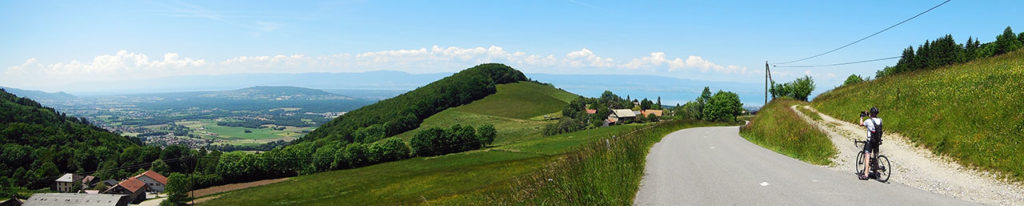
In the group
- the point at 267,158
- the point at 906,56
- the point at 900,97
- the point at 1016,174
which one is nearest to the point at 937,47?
the point at 906,56

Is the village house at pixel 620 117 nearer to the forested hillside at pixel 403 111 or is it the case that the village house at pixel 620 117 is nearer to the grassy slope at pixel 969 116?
the forested hillside at pixel 403 111

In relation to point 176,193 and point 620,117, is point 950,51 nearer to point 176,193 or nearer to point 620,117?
point 620,117

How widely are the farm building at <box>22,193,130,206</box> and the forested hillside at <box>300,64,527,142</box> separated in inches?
2509

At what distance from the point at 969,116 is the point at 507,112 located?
14159 centimetres

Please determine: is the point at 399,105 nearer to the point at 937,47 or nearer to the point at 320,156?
the point at 320,156

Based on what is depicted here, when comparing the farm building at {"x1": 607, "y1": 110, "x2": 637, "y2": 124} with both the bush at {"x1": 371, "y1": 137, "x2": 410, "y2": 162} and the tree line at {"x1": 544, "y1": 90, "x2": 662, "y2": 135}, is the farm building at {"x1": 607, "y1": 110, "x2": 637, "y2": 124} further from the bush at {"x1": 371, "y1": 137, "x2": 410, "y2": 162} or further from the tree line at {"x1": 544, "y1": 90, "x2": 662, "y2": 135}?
the bush at {"x1": 371, "y1": 137, "x2": 410, "y2": 162}

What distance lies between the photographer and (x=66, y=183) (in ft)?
300

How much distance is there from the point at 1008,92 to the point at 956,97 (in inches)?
77.8

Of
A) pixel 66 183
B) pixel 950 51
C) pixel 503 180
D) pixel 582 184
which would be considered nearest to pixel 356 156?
pixel 503 180

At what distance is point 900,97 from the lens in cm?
2292

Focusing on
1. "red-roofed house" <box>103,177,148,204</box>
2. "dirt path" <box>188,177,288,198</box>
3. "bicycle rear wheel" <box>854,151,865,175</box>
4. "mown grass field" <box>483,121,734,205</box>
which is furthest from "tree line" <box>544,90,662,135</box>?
"bicycle rear wheel" <box>854,151,865,175</box>

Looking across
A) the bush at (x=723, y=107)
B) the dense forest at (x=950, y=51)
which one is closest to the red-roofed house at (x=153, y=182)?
the bush at (x=723, y=107)

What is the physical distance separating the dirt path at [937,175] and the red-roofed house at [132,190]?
87420 mm

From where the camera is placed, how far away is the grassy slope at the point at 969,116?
1152 centimetres
